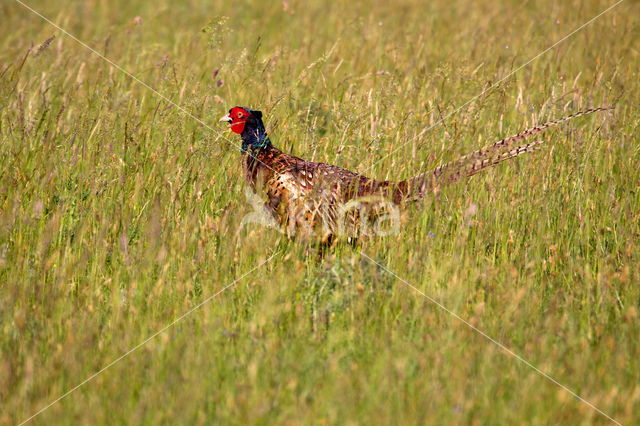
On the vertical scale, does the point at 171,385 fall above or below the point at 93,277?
below

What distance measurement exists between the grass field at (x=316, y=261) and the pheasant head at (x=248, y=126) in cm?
15

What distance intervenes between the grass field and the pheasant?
0.50 ft

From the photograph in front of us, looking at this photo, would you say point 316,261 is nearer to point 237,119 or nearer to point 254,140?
point 254,140

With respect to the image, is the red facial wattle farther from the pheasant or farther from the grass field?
the pheasant

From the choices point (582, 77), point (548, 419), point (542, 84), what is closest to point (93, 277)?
point (548, 419)

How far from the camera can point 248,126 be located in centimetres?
521

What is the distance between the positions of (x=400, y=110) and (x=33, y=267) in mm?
3087

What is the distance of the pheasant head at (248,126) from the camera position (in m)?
5.16

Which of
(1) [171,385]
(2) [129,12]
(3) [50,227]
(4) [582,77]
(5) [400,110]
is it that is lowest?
(1) [171,385]

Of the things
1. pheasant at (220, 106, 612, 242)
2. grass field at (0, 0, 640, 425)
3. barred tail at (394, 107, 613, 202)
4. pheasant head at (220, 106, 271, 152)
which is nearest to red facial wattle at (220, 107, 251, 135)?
pheasant head at (220, 106, 271, 152)

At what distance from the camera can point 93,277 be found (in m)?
4.06

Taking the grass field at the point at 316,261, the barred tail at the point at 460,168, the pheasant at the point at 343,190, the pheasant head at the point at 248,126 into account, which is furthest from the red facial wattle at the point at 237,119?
the barred tail at the point at 460,168

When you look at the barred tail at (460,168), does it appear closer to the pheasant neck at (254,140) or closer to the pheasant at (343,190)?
the pheasant at (343,190)

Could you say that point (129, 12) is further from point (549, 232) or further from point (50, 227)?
point (549, 232)
